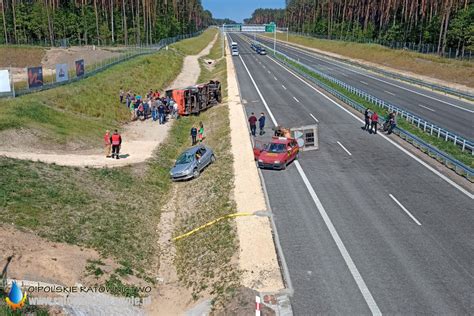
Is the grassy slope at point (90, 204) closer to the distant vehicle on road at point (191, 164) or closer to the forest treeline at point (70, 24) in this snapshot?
the distant vehicle on road at point (191, 164)

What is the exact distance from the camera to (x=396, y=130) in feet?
105

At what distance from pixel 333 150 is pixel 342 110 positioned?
1376 centimetres

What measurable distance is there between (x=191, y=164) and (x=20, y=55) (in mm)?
71392

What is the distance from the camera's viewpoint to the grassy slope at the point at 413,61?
60672mm

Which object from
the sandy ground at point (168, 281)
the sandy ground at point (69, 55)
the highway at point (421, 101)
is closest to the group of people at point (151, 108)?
the sandy ground at point (168, 281)

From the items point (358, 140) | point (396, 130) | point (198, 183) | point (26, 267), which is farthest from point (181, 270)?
point (396, 130)

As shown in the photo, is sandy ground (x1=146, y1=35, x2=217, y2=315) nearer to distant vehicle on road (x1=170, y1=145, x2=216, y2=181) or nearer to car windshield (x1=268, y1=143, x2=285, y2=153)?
distant vehicle on road (x1=170, y1=145, x2=216, y2=181)

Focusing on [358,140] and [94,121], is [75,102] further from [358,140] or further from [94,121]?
[358,140]

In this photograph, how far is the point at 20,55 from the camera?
83.9m

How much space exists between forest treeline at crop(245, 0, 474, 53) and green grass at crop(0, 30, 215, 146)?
50000 mm

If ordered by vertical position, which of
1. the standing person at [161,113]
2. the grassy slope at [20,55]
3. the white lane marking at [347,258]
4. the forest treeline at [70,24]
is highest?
the forest treeline at [70,24]

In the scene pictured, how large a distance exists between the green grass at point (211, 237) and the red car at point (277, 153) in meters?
1.82

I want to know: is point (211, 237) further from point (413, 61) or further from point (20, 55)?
point (20, 55)

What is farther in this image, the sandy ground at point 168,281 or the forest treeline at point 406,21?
the forest treeline at point 406,21
